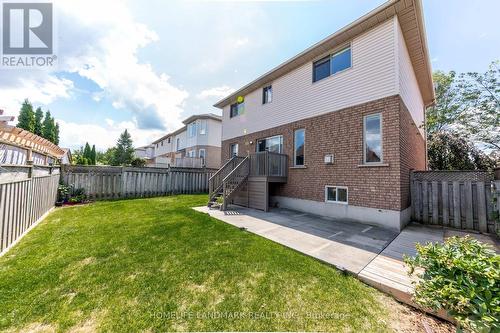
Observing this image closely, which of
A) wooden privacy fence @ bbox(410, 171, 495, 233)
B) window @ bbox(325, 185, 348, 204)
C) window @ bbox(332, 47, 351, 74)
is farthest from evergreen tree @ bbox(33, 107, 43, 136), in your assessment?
wooden privacy fence @ bbox(410, 171, 495, 233)

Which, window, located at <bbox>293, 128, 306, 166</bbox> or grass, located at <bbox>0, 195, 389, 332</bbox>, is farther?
window, located at <bbox>293, 128, 306, 166</bbox>

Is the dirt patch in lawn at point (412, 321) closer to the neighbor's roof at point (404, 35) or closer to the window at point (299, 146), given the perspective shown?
the window at point (299, 146)

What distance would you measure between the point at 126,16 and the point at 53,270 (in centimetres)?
721

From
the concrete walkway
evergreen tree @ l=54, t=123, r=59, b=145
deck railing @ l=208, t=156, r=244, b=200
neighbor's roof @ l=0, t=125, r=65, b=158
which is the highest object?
evergreen tree @ l=54, t=123, r=59, b=145

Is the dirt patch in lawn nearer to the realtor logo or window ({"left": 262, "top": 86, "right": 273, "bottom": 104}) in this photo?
window ({"left": 262, "top": 86, "right": 273, "bottom": 104})

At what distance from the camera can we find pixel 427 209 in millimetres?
6570

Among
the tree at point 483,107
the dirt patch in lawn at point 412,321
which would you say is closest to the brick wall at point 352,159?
the dirt patch in lawn at point 412,321

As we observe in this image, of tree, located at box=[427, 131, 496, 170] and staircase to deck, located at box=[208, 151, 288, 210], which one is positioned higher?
tree, located at box=[427, 131, 496, 170]

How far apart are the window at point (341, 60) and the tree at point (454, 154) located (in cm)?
889

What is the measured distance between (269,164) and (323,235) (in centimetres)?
410

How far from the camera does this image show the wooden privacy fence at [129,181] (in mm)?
9945

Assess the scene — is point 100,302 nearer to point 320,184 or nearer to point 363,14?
point 320,184

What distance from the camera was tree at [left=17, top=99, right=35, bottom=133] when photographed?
89.2ft

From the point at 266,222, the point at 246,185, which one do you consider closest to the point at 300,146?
the point at 246,185
